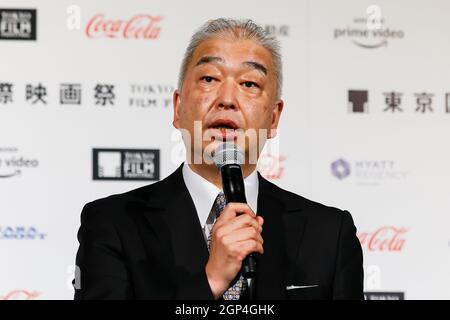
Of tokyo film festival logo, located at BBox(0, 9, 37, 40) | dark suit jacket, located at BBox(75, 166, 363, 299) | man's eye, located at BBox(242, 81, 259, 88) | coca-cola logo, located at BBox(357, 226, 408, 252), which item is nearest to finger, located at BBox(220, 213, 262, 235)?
dark suit jacket, located at BBox(75, 166, 363, 299)

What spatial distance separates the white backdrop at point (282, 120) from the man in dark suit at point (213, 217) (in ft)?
4.62

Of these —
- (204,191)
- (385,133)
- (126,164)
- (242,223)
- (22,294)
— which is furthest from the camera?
(385,133)

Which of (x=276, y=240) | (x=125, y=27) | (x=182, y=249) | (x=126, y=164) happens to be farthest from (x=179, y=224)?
(x=125, y=27)

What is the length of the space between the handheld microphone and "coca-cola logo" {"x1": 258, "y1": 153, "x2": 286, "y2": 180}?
62.9 inches

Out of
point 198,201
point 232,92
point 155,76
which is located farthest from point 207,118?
point 155,76

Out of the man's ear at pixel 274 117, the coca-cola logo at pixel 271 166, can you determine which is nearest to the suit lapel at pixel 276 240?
the man's ear at pixel 274 117

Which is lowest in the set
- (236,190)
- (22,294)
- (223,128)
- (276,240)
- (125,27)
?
(22,294)

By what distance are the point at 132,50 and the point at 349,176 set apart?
3.31 ft

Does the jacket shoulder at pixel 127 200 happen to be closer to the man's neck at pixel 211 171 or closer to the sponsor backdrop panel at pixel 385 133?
the man's neck at pixel 211 171

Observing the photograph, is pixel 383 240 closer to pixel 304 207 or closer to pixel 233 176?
pixel 304 207

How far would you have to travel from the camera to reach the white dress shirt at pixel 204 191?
1.60 m

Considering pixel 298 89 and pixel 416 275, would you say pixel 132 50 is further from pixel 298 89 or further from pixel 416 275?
pixel 416 275

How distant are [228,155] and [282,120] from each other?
170cm

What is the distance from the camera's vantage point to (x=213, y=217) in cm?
158
